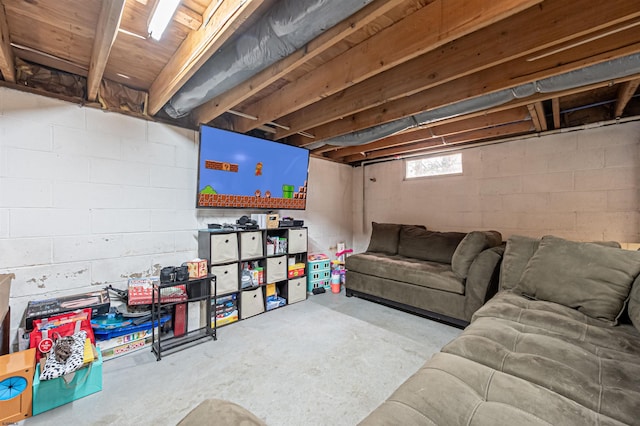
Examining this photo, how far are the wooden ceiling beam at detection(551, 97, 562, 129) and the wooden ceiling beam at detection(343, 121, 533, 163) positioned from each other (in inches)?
9.2

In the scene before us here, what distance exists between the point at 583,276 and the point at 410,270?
1.59 m

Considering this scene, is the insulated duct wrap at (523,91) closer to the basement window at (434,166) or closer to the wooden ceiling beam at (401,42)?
the wooden ceiling beam at (401,42)

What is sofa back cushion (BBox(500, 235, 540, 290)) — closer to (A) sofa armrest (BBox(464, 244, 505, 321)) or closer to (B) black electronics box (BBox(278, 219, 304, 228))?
(A) sofa armrest (BBox(464, 244, 505, 321))

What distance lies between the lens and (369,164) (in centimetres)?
521

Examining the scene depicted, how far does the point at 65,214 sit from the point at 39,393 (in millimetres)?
1353

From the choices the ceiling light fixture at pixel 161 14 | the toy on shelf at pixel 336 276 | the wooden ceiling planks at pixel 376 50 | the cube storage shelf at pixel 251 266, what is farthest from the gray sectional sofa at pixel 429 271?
the ceiling light fixture at pixel 161 14

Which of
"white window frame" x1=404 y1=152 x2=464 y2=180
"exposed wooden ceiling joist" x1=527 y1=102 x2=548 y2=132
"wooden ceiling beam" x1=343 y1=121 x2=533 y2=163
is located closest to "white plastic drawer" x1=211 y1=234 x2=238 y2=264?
"wooden ceiling beam" x1=343 y1=121 x2=533 y2=163

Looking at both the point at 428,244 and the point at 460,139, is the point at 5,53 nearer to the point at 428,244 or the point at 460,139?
the point at 428,244

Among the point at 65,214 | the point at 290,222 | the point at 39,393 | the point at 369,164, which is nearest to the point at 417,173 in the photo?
the point at 369,164

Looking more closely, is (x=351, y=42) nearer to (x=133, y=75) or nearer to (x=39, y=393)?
(x=133, y=75)

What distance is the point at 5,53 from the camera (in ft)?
5.47

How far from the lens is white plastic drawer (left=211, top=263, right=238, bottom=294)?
2.89 m

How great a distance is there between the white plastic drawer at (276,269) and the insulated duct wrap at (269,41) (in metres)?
2.04

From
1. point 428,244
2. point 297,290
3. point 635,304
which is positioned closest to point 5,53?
point 297,290
